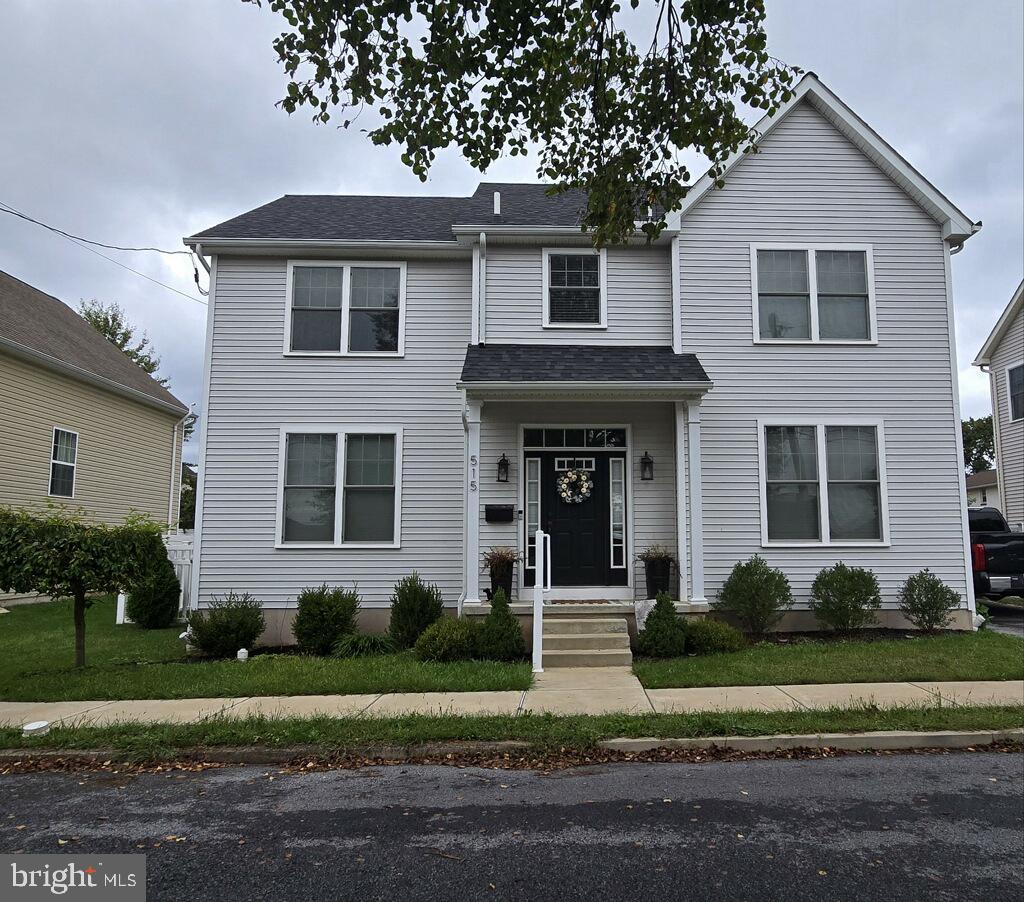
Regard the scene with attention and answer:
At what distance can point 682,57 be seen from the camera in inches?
233

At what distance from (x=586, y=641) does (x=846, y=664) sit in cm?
304

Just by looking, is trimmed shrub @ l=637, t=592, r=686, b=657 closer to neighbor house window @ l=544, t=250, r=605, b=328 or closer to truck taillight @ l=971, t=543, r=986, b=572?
neighbor house window @ l=544, t=250, r=605, b=328

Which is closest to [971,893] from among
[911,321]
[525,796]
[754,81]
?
[525,796]

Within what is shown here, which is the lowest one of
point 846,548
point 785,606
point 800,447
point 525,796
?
point 525,796

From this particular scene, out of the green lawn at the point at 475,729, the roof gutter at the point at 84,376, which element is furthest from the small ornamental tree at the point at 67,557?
the roof gutter at the point at 84,376

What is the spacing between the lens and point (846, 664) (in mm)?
7973

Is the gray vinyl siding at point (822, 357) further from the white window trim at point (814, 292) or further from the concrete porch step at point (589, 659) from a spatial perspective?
the concrete porch step at point (589, 659)

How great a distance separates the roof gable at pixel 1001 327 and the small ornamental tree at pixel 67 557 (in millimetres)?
20533

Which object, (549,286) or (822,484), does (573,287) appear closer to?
(549,286)

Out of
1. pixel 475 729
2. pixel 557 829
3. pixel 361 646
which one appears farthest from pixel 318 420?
pixel 557 829

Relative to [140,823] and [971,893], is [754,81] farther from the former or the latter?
[140,823]

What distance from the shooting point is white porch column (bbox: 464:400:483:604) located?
975cm

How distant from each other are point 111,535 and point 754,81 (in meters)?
7.91

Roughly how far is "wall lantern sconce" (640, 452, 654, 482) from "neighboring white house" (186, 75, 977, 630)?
1.8 inches
